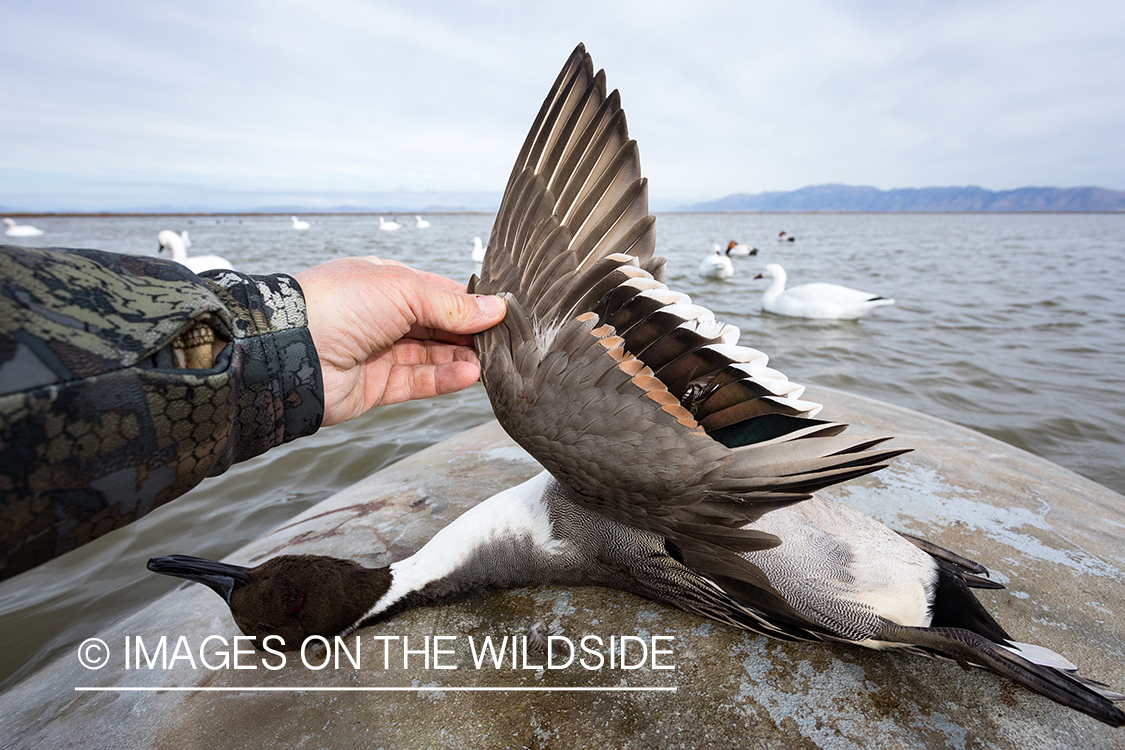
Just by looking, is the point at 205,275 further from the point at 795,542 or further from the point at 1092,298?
the point at 1092,298

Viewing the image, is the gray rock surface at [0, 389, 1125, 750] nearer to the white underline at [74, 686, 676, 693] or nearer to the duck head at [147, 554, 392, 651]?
the white underline at [74, 686, 676, 693]

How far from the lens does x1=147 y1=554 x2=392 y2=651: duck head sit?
7.18 feet

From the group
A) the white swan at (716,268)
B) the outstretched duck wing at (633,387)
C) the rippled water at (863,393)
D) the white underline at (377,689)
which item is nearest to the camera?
the outstretched duck wing at (633,387)

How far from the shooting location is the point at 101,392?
123 centimetres

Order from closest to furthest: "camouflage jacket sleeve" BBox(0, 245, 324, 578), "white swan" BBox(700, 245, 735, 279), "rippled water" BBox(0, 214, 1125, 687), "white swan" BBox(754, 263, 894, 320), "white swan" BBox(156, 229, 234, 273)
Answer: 1. "camouflage jacket sleeve" BBox(0, 245, 324, 578)
2. "rippled water" BBox(0, 214, 1125, 687)
3. "white swan" BBox(156, 229, 234, 273)
4. "white swan" BBox(754, 263, 894, 320)
5. "white swan" BBox(700, 245, 735, 279)

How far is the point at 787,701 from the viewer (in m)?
1.75

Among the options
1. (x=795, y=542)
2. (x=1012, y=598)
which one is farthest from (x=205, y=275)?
(x=1012, y=598)

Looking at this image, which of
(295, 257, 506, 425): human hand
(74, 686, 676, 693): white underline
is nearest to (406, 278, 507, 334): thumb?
(295, 257, 506, 425): human hand

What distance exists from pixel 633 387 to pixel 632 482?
0.31m

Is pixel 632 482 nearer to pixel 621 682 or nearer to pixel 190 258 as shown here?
pixel 621 682

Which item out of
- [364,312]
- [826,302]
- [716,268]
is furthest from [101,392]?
[716,268]

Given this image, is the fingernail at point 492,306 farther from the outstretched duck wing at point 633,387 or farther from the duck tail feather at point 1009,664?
the duck tail feather at point 1009,664

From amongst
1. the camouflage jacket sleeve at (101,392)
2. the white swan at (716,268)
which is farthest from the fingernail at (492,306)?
the white swan at (716,268)

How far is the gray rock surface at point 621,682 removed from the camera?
5.50 feet
